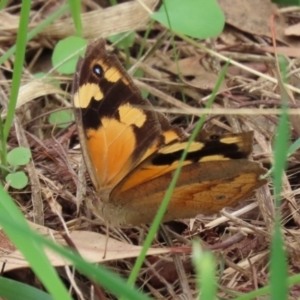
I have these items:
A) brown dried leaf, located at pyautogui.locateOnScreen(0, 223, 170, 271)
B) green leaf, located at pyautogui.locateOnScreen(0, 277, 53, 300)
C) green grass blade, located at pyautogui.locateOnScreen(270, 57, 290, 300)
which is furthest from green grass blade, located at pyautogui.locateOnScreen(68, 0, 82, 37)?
green grass blade, located at pyautogui.locateOnScreen(270, 57, 290, 300)

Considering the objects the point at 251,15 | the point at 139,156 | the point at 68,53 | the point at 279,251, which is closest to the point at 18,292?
the point at 139,156

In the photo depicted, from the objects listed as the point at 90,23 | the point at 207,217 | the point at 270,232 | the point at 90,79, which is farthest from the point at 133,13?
the point at 270,232

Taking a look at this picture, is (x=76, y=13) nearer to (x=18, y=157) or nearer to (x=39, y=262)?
(x=18, y=157)

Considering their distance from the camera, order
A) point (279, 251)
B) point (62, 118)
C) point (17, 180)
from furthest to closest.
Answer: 1. point (62, 118)
2. point (17, 180)
3. point (279, 251)

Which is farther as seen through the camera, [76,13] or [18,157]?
[76,13]

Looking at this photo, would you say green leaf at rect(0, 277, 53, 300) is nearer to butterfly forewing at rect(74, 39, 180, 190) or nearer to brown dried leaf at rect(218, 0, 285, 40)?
butterfly forewing at rect(74, 39, 180, 190)

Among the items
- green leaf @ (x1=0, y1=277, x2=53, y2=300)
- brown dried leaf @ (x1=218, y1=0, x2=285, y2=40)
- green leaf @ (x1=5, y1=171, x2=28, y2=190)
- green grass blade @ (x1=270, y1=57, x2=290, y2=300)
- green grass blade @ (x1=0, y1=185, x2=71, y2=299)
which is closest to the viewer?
green grass blade @ (x1=270, y1=57, x2=290, y2=300)

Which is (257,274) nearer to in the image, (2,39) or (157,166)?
(157,166)
